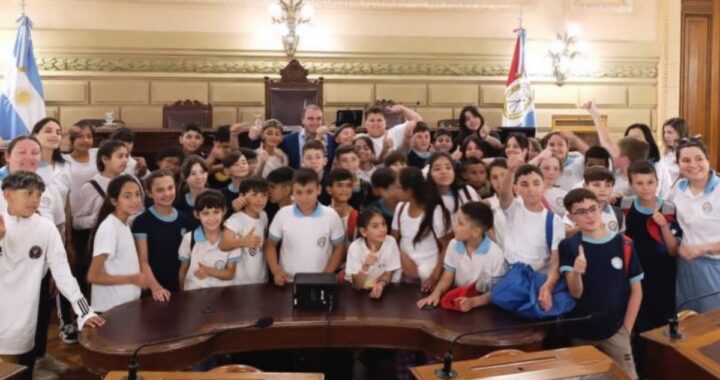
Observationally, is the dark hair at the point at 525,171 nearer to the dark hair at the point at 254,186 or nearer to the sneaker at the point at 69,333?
the dark hair at the point at 254,186

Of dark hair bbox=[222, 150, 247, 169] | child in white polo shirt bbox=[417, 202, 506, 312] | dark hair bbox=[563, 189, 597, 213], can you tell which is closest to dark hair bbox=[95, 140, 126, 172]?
dark hair bbox=[222, 150, 247, 169]

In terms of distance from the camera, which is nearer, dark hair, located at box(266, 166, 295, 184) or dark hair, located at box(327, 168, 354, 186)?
dark hair, located at box(327, 168, 354, 186)

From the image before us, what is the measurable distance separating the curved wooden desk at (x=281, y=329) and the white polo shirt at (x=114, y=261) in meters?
0.27

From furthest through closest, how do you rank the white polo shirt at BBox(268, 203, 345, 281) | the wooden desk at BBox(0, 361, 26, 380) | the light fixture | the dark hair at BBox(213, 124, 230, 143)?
the light fixture
the dark hair at BBox(213, 124, 230, 143)
the white polo shirt at BBox(268, 203, 345, 281)
the wooden desk at BBox(0, 361, 26, 380)

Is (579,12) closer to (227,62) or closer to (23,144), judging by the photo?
(227,62)

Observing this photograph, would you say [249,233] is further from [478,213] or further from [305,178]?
[478,213]

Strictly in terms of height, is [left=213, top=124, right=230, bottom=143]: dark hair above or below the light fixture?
below

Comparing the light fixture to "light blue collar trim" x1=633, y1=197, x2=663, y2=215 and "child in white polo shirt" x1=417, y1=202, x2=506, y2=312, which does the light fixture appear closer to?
"light blue collar trim" x1=633, y1=197, x2=663, y2=215

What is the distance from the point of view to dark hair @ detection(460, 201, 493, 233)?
9.28 ft

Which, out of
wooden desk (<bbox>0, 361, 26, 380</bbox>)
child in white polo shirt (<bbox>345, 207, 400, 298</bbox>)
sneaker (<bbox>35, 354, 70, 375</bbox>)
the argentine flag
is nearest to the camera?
wooden desk (<bbox>0, 361, 26, 380</bbox>)

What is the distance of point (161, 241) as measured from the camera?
10.6ft

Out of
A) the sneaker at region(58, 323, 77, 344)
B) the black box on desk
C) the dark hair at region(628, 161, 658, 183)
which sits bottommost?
the sneaker at region(58, 323, 77, 344)

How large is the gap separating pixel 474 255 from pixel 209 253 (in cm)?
129

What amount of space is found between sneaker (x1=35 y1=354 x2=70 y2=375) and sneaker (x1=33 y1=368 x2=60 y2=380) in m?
0.03
